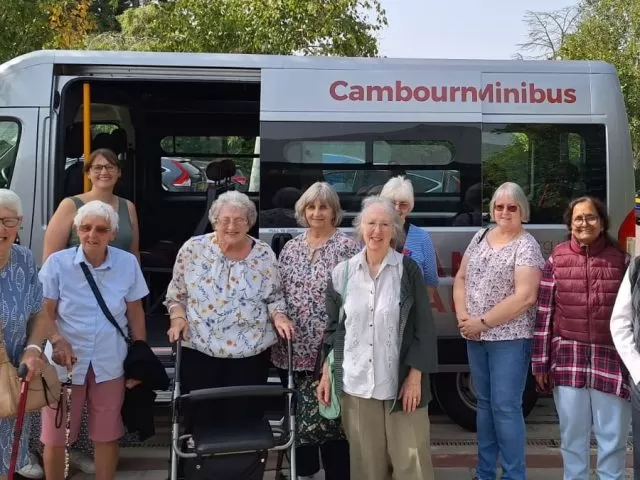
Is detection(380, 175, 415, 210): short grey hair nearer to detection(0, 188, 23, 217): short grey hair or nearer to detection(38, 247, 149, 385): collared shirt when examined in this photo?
detection(38, 247, 149, 385): collared shirt

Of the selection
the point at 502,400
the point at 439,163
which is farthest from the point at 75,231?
the point at 502,400

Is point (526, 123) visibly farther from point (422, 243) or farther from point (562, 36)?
point (562, 36)

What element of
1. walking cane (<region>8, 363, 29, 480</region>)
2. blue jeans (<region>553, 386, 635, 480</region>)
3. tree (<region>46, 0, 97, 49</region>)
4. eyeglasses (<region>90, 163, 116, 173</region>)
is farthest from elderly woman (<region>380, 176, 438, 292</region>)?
tree (<region>46, 0, 97, 49</region>)

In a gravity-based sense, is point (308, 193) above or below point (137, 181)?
below

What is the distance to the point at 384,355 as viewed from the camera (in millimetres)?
3283

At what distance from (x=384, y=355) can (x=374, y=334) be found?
4.1 inches

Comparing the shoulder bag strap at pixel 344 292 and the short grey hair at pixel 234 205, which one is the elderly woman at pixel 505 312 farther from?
the short grey hair at pixel 234 205

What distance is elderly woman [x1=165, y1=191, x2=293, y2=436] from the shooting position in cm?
351

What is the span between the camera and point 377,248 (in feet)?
10.9

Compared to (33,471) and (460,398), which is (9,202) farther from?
(460,398)

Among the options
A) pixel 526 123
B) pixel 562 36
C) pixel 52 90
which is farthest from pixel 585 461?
pixel 562 36

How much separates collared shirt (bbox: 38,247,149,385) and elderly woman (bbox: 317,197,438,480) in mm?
1071

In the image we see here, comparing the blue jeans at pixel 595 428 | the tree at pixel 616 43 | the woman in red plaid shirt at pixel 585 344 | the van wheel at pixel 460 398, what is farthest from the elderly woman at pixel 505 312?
the tree at pixel 616 43

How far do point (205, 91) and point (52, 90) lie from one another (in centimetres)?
166
